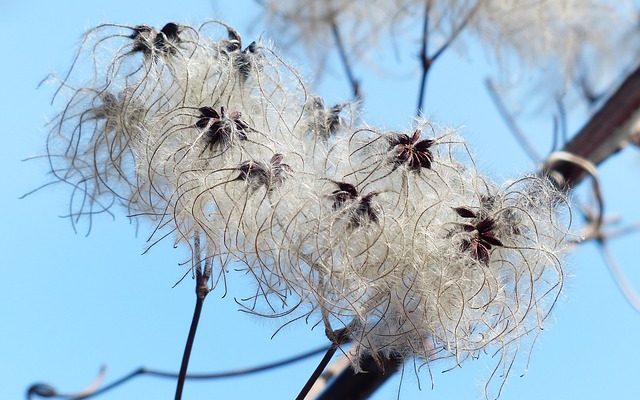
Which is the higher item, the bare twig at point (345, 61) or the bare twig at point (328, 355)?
the bare twig at point (345, 61)

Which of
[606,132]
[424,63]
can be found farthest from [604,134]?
[424,63]

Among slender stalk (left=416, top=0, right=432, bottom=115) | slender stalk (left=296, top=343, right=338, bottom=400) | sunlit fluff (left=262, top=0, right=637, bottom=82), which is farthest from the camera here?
sunlit fluff (left=262, top=0, right=637, bottom=82)

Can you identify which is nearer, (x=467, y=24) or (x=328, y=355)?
(x=328, y=355)

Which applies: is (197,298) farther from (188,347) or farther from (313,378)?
(313,378)

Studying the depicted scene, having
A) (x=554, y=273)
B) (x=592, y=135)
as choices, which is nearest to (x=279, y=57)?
(x=554, y=273)

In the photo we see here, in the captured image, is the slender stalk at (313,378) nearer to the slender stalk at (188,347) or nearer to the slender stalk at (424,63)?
Answer: the slender stalk at (188,347)

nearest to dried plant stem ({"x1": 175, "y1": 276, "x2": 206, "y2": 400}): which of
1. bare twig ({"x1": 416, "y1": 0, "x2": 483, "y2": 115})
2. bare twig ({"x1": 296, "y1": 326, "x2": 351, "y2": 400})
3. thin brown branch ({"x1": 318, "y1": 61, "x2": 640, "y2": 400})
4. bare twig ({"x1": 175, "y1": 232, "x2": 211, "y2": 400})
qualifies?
bare twig ({"x1": 175, "y1": 232, "x2": 211, "y2": 400})

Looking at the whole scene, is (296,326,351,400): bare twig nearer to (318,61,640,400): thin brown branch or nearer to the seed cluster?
the seed cluster

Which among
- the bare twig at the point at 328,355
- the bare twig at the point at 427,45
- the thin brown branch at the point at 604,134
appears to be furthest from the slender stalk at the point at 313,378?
the thin brown branch at the point at 604,134

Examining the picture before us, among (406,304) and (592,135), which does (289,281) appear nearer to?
(406,304)
